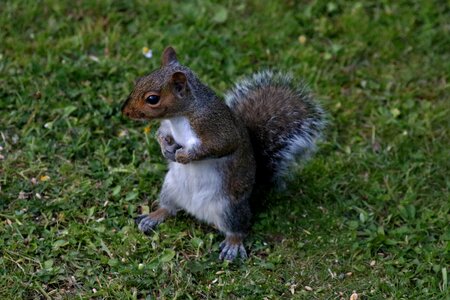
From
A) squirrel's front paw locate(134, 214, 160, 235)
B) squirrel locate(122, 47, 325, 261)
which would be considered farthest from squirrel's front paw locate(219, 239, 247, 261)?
squirrel's front paw locate(134, 214, 160, 235)

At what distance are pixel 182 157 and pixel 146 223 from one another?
472 mm

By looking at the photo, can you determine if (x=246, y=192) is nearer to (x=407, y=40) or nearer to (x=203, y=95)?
(x=203, y=95)

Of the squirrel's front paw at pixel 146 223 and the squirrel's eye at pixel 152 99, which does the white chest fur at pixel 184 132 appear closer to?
the squirrel's eye at pixel 152 99

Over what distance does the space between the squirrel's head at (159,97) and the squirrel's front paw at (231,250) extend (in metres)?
0.62

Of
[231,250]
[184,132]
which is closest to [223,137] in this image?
[184,132]

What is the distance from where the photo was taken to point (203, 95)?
302 cm

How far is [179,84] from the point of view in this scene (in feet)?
9.53

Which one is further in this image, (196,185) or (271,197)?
(271,197)

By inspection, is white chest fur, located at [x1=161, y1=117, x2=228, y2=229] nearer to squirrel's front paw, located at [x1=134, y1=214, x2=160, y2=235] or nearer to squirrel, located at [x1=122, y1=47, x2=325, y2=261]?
squirrel, located at [x1=122, y1=47, x2=325, y2=261]

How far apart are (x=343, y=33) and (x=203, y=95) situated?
1.67 metres

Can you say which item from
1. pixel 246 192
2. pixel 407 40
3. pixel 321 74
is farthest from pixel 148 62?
pixel 407 40

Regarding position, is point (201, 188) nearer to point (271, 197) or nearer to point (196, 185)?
point (196, 185)

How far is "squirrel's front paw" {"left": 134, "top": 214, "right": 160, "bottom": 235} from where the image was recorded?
330 cm

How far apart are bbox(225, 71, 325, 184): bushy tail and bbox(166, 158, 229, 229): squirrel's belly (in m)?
0.27
